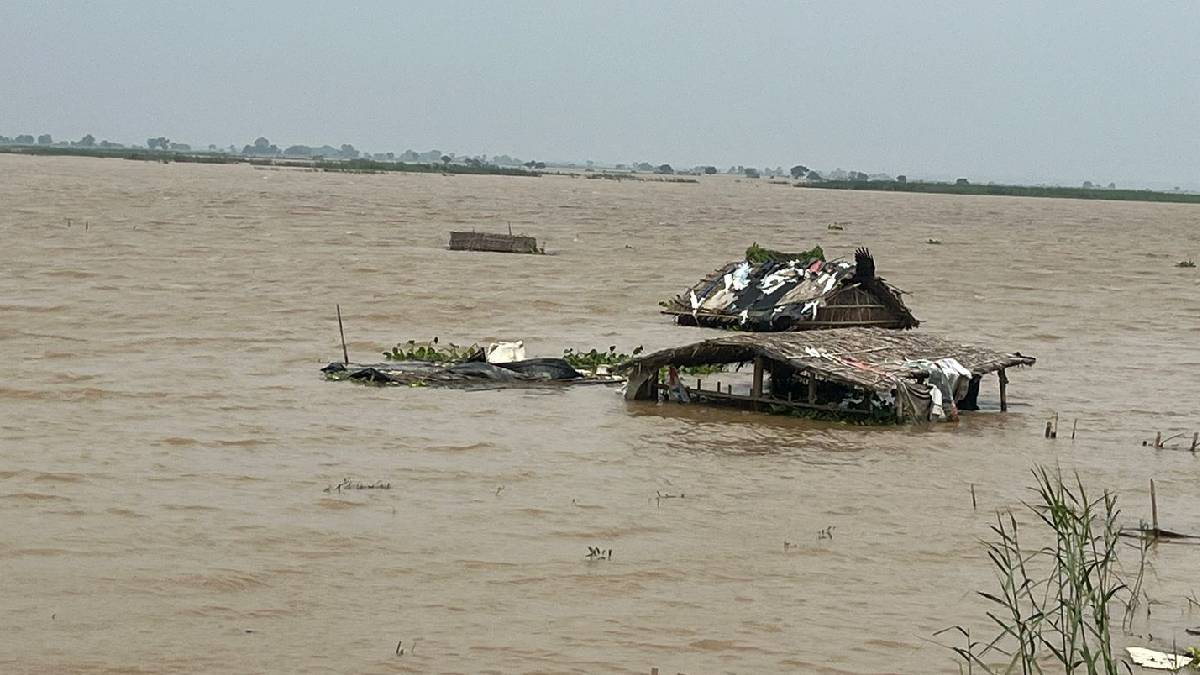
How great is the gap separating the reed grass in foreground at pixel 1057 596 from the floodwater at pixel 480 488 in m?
0.21

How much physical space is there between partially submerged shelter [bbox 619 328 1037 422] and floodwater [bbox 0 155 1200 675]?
0.30m

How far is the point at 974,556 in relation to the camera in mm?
8758

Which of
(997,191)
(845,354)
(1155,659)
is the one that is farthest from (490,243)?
(997,191)

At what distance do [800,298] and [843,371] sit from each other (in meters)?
5.91

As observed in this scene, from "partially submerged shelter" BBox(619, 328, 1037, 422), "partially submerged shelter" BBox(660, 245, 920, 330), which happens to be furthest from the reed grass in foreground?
"partially submerged shelter" BBox(660, 245, 920, 330)

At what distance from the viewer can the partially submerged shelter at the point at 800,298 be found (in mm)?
17641

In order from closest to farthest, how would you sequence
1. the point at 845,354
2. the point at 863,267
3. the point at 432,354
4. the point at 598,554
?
the point at 598,554, the point at 845,354, the point at 432,354, the point at 863,267

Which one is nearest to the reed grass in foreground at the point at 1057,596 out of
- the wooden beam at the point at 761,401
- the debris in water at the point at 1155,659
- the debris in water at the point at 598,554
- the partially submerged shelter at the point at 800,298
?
the debris in water at the point at 1155,659

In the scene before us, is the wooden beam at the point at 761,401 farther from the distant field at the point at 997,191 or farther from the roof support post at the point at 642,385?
the distant field at the point at 997,191

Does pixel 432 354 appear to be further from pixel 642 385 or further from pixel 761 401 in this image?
pixel 761 401

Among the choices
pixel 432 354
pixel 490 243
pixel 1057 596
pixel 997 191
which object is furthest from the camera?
pixel 997 191

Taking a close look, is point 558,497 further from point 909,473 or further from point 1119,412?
point 1119,412

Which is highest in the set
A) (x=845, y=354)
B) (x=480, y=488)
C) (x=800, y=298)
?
(x=845, y=354)

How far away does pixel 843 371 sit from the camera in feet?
39.3
